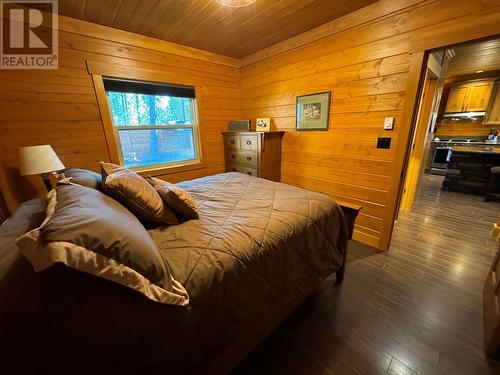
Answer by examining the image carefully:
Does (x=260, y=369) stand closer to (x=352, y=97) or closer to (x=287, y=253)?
(x=287, y=253)

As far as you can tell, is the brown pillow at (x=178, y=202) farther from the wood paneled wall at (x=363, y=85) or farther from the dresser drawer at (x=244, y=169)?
the wood paneled wall at (x=363, y=85)

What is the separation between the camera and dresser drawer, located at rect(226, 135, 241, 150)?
3071mm

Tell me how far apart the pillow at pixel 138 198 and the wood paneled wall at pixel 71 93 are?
4.94 ft

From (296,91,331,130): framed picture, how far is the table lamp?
2.63 meters

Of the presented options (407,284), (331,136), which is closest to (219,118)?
(331,136)

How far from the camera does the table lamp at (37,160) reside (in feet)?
5.35

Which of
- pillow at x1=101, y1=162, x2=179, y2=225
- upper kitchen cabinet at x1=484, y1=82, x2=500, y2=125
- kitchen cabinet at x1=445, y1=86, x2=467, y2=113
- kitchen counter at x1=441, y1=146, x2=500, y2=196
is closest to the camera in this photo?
pillow at x1=101, y1=162, x2=179, y2=225

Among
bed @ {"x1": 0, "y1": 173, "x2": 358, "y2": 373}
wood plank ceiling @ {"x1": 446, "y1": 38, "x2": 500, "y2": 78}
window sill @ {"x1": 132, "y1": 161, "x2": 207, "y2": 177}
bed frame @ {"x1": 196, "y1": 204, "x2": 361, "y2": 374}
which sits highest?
wood plank ceiling @ {"x1": 446, "y1": 38, "x2": 500, "y2": 78}

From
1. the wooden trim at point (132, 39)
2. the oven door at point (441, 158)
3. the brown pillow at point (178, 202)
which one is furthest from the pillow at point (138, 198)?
the oven door at point (441, 158)

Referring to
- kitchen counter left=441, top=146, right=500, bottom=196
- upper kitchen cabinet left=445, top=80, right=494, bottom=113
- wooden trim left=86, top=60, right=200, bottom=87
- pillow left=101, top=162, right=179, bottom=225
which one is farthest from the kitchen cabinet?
pillow left=101, top=162, right=179, bottom=225

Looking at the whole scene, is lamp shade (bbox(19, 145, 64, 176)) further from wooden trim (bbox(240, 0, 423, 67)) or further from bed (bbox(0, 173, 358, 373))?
wooden trim (bbox(240, 0, 423, 67))

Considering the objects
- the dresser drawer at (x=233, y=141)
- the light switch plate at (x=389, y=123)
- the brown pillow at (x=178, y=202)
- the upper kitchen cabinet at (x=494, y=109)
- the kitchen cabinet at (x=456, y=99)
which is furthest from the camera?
the kitchen cabinet at (x=456, y=99)

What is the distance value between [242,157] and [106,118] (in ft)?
5.74

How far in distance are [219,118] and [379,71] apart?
221 centimetres
